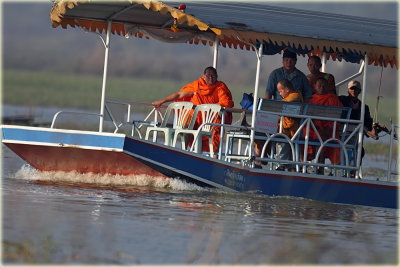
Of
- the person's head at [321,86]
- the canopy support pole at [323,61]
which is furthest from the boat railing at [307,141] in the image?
the canopy support pole at [323,61]

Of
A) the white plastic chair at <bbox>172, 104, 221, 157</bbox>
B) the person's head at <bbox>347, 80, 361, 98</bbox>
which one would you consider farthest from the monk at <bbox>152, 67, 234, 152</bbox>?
the person's head at <bbox>347, 80, 361, 98</bbox>

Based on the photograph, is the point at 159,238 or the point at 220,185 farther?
the point at 220,185

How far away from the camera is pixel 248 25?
14.2m

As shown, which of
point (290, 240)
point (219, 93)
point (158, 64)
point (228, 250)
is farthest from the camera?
point (158, 64)

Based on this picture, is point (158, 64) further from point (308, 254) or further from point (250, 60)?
point (308, 254)

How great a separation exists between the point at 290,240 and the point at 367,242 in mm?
886

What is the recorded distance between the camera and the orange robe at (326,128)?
15.0 m

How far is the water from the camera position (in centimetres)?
955

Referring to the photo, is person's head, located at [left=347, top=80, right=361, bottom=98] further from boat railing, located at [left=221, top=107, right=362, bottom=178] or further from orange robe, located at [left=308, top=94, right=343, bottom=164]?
boat railing, located at [left=221, top=107, right=362, bottom=178]

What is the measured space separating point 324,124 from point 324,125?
0.02 m

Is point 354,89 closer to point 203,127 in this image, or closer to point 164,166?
point 203,127

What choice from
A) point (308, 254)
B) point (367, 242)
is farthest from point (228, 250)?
point (367, 242)

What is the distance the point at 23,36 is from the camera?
126062 mm

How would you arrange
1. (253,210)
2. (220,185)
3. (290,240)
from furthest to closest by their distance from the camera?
(220,185), (253,210), (290,240)
